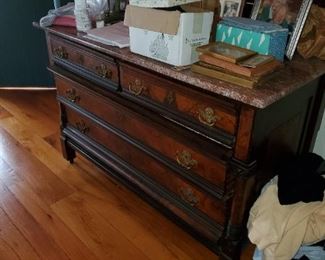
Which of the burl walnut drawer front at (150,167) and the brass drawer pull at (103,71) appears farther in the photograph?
the brass drawer pull at (103,71)

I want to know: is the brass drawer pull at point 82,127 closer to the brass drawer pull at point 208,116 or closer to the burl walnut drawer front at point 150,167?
the burl walnut drawer front at point 150,167

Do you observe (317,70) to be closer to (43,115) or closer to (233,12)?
(233,12)

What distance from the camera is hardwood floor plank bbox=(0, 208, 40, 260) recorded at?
56.8 inches

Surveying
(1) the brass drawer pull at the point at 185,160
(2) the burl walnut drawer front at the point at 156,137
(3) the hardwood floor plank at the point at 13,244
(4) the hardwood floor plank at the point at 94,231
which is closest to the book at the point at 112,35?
(2) the burl walnut drawer front at the point at 156,137


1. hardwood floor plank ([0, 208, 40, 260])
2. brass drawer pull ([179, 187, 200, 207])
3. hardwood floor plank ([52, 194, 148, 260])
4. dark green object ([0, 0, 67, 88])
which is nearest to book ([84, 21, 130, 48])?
Answer: brass drawer pull ([179, 187, 200, 207])

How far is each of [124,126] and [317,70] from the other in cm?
81

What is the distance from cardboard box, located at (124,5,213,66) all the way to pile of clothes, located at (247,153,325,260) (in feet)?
1.81

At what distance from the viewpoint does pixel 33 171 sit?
197 cm

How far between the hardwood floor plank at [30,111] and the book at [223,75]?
1652mm

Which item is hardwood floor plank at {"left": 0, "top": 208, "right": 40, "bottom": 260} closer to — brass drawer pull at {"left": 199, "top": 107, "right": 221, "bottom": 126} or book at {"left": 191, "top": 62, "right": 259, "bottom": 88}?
brass drawer pull at {"left": 199, "top": 107, "right": 221, "bottom": 126}

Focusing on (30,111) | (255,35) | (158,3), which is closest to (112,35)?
(158,3)

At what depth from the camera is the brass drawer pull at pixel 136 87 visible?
4.16 feet

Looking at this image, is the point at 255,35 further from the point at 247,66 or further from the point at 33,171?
the point at 33,171

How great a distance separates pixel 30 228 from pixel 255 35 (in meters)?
1.34
